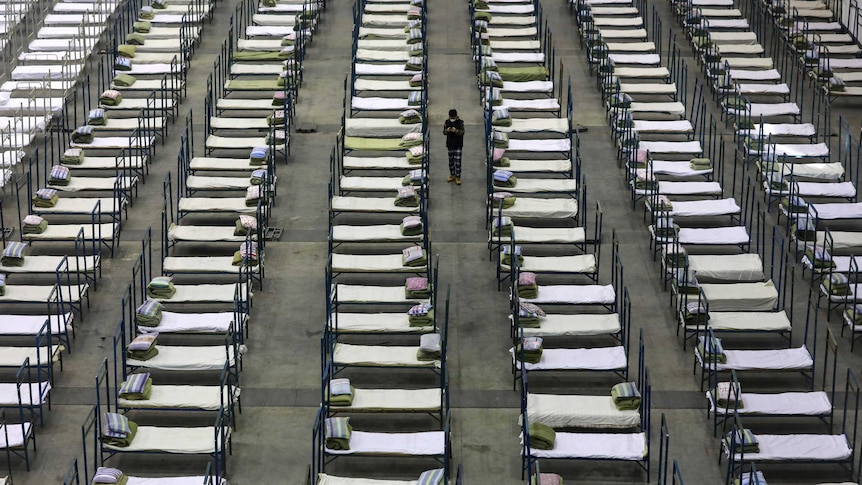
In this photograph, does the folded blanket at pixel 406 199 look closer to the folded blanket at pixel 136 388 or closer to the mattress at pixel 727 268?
the mattress at pixel 727 268

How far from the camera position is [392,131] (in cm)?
3334

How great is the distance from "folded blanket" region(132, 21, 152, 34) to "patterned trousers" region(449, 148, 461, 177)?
11793 mm

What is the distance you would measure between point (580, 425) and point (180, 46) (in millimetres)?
18691

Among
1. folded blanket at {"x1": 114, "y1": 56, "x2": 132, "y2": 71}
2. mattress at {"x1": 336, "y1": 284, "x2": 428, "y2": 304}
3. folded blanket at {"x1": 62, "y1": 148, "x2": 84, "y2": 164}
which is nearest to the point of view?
mattress at {"x1": 336, "y1": 284, "x2": 428, "y2": 304}

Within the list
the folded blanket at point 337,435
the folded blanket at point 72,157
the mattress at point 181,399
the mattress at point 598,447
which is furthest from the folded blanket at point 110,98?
the mattress at point 598,447

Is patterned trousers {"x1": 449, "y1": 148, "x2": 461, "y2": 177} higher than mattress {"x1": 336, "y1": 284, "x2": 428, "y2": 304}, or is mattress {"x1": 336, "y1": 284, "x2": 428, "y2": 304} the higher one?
patterned trousers {"x1": 449, "y1": 148, "x2": 461, "y2": 177}

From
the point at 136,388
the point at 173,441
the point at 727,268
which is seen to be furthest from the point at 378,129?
the point at 173,441

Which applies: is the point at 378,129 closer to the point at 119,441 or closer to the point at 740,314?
the point at 740,314

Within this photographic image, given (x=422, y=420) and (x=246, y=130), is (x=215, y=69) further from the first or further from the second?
(x=422, y=420)

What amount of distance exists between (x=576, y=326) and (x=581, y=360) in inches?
41.1

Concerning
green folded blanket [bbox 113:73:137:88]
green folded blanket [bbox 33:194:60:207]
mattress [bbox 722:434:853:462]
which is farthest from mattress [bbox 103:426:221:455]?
green folded blanket [bbox 113:73:137:88]

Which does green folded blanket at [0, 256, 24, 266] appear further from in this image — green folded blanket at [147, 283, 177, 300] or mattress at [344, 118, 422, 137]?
mattress at [344, 118, 422, 137]

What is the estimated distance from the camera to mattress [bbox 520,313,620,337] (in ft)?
83.9

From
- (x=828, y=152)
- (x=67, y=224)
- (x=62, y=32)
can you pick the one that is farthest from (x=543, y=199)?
(x=62, y=32)
